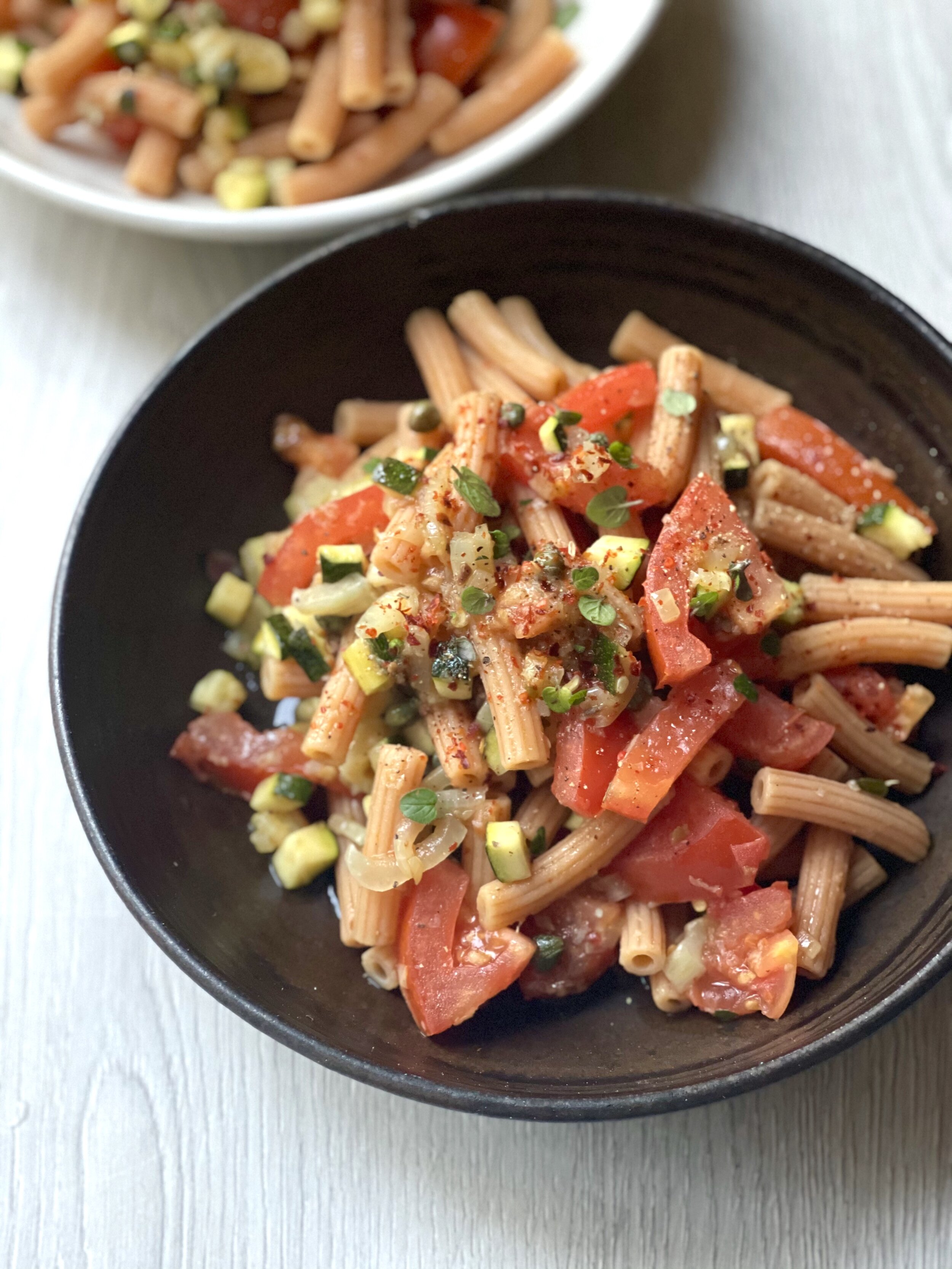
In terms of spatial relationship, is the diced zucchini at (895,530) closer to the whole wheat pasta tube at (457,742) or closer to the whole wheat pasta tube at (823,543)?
the whole wheat pasta tube at (823,543)

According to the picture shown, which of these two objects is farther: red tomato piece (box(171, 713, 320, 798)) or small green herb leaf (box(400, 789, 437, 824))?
red tomato piece (box(171, 713, 320, 798))

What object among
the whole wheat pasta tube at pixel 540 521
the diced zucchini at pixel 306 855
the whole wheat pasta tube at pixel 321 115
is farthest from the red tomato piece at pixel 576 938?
the whole wheat pasta tube at pixel 321 115

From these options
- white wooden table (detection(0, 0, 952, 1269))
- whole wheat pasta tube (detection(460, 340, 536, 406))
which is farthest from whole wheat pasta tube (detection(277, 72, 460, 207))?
whole wheat pasta tube (detection(460, 340, 536, 406))

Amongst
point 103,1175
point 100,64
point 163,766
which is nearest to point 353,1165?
point 103,1175

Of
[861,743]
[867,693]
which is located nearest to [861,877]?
[861,743]

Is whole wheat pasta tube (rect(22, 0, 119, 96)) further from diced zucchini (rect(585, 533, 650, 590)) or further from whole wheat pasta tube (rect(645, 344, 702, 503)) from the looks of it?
diced zucchini (rect(585, 533, 650, 590))

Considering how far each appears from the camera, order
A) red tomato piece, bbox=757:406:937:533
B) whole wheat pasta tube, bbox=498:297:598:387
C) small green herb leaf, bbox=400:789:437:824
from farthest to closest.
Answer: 1. whole wheat pasta tube, bbox=498:297:598:387
2. red tomato piece, bbox=757:406:937:533
3. small green herb leaf, bbox=400:789:437:824
